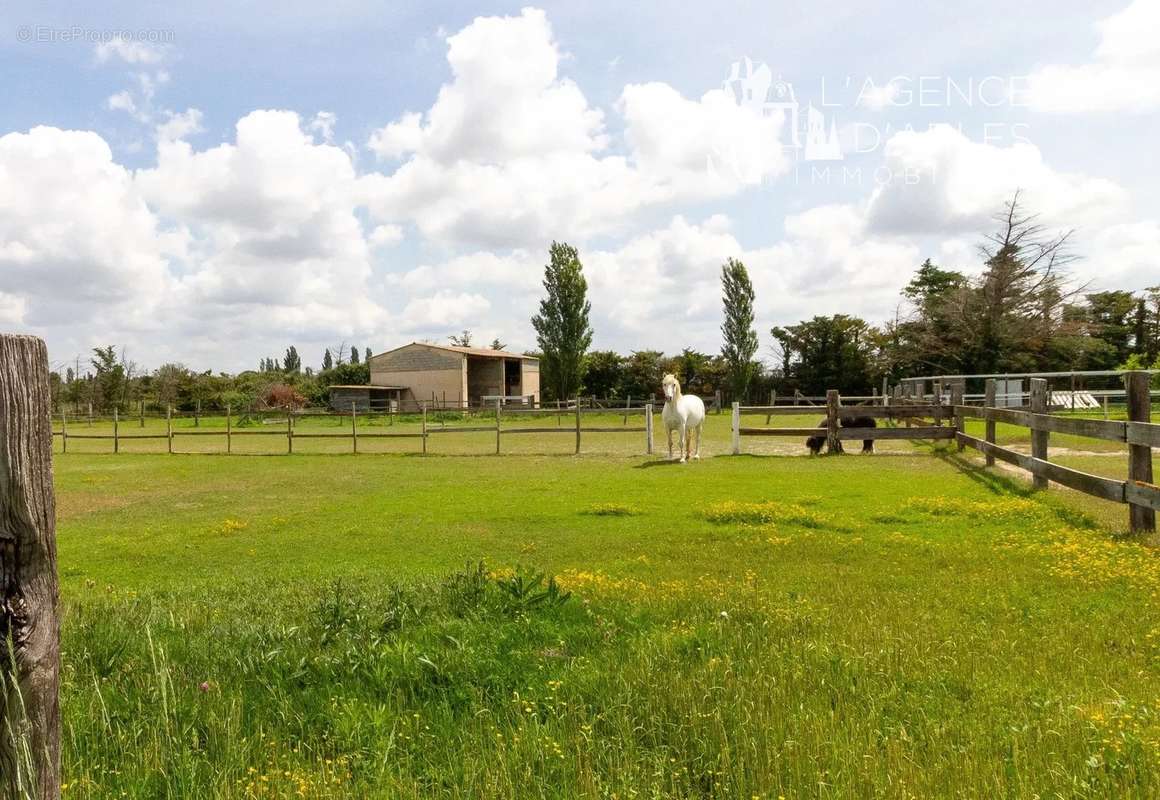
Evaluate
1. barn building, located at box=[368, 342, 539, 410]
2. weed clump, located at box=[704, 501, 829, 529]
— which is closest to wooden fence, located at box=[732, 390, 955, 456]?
weed clump, located at box=[704, 501, 829, 529]

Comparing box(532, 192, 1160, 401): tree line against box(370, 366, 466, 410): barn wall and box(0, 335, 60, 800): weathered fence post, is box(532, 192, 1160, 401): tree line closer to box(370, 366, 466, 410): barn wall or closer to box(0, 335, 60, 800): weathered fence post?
box(370, 366, 466, 410): barn wall

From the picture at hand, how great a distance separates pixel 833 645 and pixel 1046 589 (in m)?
2.59

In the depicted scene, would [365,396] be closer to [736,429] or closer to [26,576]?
[736,429]

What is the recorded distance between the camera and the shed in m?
55.0

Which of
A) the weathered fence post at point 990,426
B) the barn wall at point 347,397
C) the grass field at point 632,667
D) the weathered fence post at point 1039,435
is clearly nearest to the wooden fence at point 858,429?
the weathered fence post at point 990,426

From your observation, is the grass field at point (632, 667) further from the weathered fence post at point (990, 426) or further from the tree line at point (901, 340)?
the tree line at point (901, 340)

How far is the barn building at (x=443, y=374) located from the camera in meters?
55.5

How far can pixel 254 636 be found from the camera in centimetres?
415

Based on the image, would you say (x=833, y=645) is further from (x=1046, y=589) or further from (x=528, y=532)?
(x=528, y=532)

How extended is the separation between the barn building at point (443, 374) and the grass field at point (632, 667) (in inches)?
1855

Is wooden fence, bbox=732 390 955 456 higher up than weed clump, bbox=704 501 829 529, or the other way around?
wooden fence, bbox=732 390 955 456

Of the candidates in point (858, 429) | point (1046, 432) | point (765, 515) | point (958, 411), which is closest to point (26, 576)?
point (765, 515)

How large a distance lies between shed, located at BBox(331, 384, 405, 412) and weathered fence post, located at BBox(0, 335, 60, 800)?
5322 centimetres

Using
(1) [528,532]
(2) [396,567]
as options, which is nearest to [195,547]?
(2) [396,567]
